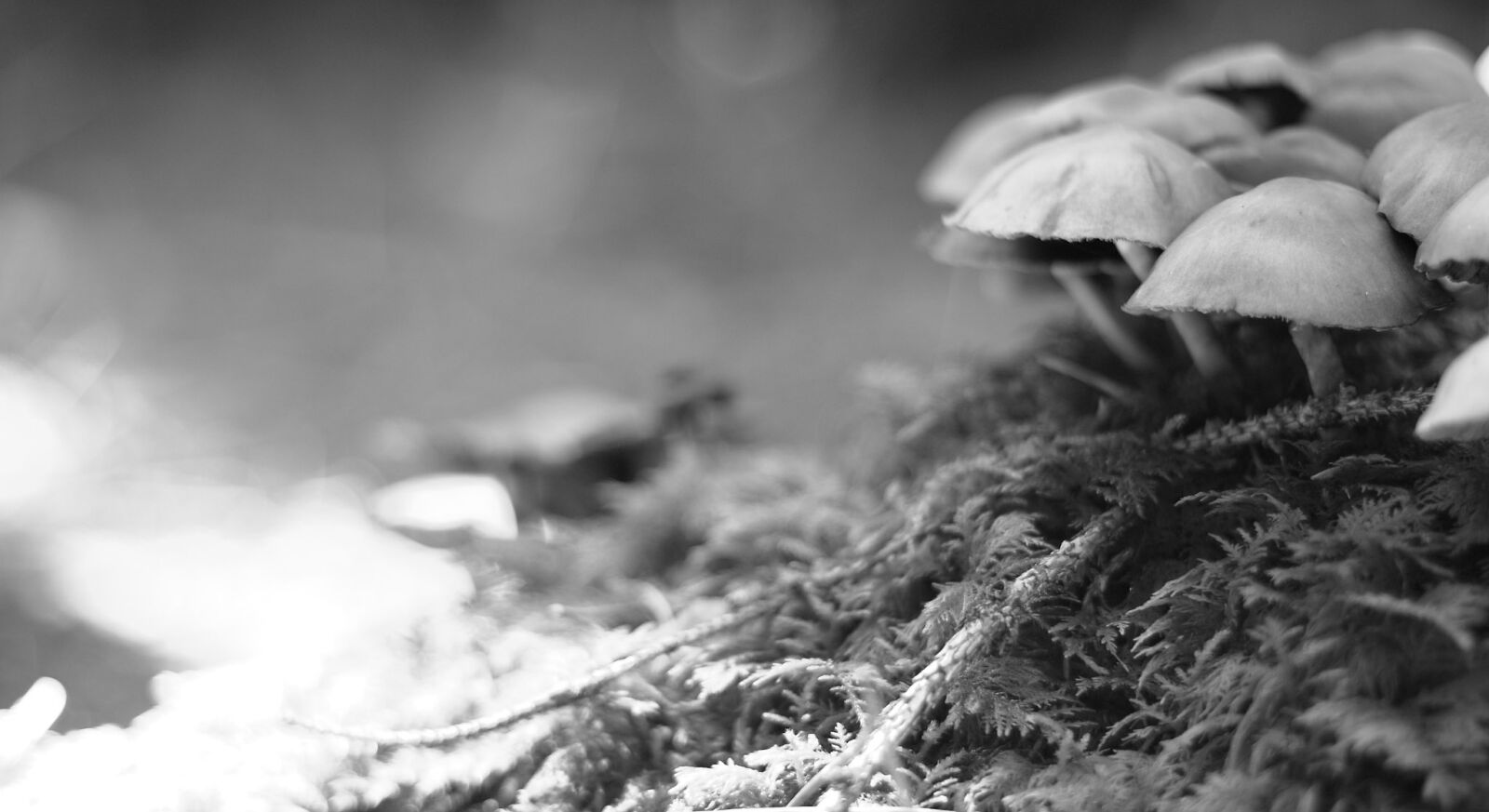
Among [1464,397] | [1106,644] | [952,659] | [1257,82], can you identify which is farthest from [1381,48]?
[952,659]

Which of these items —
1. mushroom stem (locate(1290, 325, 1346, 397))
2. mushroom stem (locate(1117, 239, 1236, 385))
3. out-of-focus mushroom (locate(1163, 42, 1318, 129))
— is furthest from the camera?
out-of-focus mushroom (locate(1163, 42, 1318, 129))

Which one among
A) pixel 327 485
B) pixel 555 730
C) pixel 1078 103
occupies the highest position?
pixel 327 485

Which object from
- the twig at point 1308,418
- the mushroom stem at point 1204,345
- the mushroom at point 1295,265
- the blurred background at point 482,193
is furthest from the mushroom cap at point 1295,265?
the blurred background at point 482,193

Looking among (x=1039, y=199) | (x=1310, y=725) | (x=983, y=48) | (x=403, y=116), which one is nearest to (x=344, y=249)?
(x=403, y=116)

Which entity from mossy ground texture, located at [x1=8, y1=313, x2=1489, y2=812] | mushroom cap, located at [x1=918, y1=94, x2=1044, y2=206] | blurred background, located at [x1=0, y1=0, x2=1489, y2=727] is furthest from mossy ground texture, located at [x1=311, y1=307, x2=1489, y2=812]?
blurred background, located at [x1=0, y1=0, x2=1489, y2=727]

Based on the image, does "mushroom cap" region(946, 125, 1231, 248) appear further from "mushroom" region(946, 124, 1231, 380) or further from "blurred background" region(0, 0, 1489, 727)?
"blurred background" region(0, 0, 1489, 727)

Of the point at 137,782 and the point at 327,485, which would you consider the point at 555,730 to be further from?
the point at 327,485
